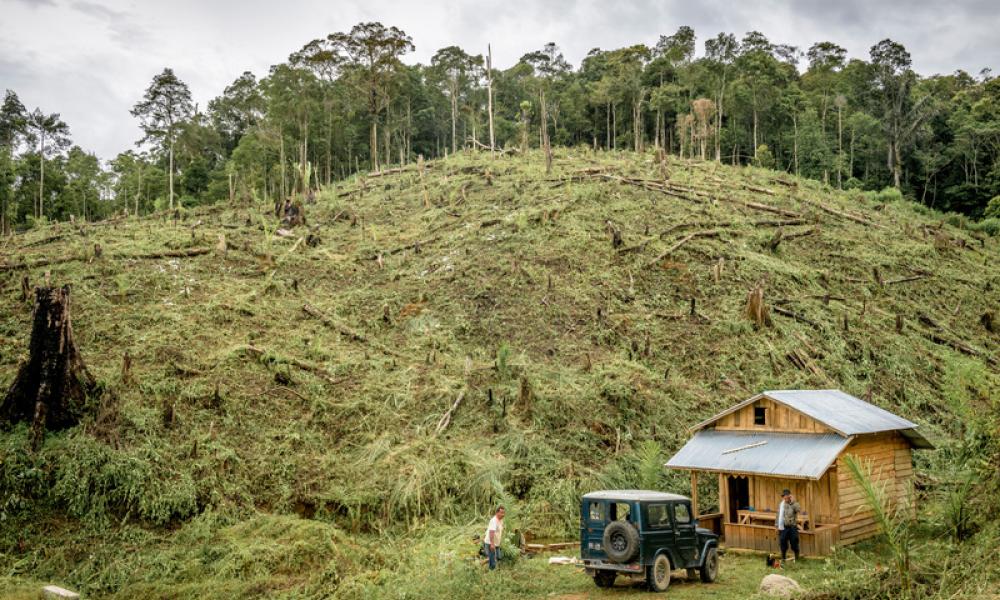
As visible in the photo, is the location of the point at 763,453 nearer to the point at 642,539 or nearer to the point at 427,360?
the point at 642,539

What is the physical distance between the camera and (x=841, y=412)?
1460 cm

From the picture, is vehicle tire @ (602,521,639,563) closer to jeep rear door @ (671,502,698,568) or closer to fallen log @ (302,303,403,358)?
jeep rear door @ (671,502,698,568)

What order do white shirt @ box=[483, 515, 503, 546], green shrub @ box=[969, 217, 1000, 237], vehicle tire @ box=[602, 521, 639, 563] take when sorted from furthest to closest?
green shrub @ box=[969, 217, 1000, 237] → white shirt @ box=[483, 515, 503, 546] → vehicle tire @ box=[602, 521, 639, 563]

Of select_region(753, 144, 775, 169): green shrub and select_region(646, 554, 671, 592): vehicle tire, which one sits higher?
select_region(753, 144, 775, 169): green shrub

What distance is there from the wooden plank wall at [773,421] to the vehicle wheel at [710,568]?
3.95 m

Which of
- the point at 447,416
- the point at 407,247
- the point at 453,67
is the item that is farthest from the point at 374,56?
the point at 447,416

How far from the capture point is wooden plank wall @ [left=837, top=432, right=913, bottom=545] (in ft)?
44.5

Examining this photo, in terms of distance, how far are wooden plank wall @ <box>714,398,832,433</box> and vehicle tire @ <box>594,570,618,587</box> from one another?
562 centimetres

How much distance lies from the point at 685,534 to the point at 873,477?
5.90 m

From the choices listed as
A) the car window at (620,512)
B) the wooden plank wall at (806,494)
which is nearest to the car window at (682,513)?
the car window at (620,512)

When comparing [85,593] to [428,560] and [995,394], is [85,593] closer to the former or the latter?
[428,560]

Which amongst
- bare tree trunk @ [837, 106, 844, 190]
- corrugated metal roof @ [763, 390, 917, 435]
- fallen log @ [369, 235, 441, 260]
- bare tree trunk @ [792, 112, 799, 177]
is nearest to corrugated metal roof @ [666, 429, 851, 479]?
corrugated metal roof @ [763, 390, 917, 435]

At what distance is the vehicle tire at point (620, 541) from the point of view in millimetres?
10625

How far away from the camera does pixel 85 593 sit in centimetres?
1134
